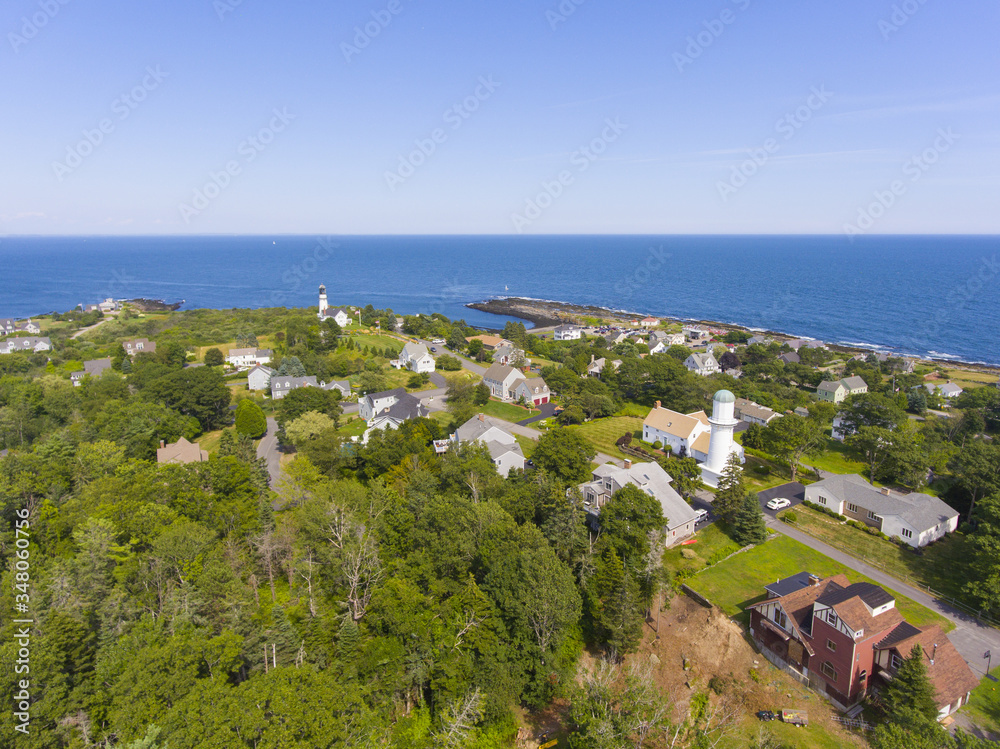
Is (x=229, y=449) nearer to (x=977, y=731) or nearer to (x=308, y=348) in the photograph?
(x=308, y=348)

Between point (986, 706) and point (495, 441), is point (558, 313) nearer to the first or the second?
point (495, 441)

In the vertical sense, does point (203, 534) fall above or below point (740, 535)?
above

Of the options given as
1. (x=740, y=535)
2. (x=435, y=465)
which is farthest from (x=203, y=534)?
(x=740, y=535)

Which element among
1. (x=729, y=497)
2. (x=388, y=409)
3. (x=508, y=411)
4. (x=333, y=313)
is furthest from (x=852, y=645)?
(x=333, y=313)

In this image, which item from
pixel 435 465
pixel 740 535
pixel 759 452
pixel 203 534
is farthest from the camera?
pixel 759 452

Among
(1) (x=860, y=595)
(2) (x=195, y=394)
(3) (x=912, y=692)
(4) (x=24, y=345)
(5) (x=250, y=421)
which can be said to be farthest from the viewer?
(4) (x=24, y=345)

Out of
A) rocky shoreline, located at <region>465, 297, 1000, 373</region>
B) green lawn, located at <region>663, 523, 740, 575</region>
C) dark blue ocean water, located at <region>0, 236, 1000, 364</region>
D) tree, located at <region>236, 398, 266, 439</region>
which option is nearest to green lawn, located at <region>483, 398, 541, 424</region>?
tree, located at <region>236, 398, 266, 439</region>
